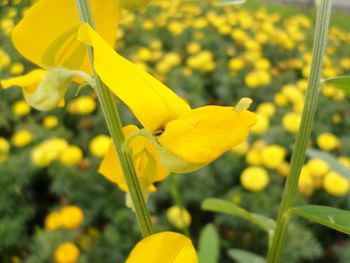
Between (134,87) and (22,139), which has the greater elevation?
(134,87)

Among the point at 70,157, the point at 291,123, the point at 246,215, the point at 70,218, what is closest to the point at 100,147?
the point at 70,157

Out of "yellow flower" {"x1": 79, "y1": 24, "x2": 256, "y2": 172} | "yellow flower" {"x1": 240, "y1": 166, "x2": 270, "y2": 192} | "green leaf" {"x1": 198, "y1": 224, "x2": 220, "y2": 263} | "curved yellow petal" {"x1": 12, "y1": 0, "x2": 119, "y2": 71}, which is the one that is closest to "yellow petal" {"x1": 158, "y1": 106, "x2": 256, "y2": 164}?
"yellow flower" {"x1": 79, "y1": 24, "x2": 256, "y2": 172}

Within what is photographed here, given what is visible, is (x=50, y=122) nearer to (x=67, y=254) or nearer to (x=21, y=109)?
(x=21, y=109)

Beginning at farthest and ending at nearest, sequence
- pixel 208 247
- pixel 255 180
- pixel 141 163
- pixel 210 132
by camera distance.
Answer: pixel 255 180
pixel 208 247
pixel 141 163
pixel 210 132

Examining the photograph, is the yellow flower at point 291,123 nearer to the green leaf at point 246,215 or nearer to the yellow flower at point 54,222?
the yellow flower at point 54,222

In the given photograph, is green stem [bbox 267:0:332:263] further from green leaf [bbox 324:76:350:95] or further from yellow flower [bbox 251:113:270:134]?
yellow flower [bbox 251:113:270:134]

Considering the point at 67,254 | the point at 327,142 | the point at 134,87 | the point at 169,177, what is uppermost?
the point at 134,87
